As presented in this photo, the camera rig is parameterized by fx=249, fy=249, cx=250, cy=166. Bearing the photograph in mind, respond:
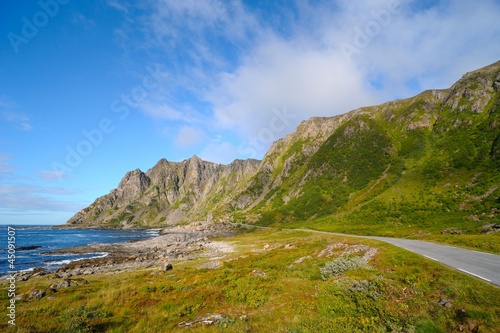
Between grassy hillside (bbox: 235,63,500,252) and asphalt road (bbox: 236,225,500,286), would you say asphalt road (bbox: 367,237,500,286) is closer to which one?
asphalt road (bbox: 236,225,500,286)

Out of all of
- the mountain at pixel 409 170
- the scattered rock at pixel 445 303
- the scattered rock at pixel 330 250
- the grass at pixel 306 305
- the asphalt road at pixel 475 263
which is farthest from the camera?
the mountain at pixel 409 170

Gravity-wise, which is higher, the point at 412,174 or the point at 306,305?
the point at 412,174

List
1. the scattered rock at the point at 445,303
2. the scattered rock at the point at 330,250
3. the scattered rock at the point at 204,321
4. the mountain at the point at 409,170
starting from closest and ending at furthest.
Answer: the scattered rock at the point at 445,303 < the scattered rock at the point at 204,321 < the scattered rock at the point at 330,250 < the mountain at the point at 409,170

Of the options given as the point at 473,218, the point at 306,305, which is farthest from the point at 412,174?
the point at 306,305

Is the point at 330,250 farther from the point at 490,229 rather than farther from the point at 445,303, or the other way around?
the point at 490,229

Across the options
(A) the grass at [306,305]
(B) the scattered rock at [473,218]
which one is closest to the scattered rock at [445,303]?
(A) the grass at [306,305]

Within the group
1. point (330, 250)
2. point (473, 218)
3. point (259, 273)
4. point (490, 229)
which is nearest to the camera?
point (259, 273)

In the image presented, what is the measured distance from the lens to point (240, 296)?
21.2 metres

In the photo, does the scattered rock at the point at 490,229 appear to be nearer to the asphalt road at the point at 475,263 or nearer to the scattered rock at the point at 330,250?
the asphalt road at the point at 475,263

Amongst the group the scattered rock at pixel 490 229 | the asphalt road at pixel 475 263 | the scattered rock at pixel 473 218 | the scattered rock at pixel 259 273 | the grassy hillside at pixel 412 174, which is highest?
the grassy hillside at pixel 412 174

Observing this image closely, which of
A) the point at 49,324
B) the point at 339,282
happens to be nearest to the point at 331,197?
the point at 339,282

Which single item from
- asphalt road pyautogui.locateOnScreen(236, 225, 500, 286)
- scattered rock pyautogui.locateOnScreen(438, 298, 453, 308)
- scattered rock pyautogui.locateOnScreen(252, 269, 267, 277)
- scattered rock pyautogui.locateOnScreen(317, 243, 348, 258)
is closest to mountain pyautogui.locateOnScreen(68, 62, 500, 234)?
scattered rock pyautogui.locateOnScreen(317, 243, 348, 258)

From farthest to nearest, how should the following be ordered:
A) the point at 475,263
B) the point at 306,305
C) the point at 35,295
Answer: the point at 35,295 → the point at 475,263 → the point at 306,305

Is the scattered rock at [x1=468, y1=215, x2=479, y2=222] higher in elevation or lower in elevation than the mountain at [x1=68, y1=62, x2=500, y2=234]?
lower
